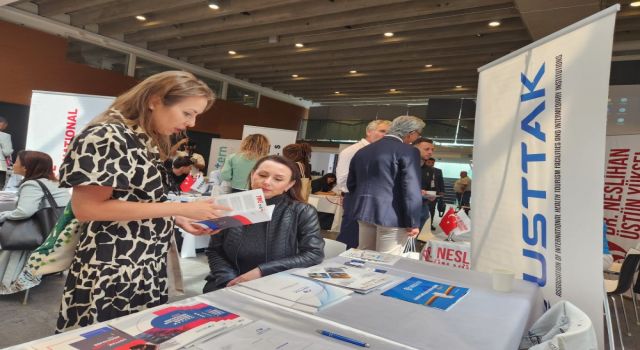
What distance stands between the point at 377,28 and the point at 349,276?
665cm

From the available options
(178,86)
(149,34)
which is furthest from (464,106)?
(178,86)

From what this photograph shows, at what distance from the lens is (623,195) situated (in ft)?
15.4

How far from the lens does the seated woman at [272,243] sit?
5.84 feet

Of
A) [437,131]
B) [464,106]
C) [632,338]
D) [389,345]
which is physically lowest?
[632,338]

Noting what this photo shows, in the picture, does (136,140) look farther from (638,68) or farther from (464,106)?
(464,106)

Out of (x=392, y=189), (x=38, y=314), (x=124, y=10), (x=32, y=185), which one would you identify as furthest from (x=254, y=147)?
(x=124, y=10)

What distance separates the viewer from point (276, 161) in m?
1.98

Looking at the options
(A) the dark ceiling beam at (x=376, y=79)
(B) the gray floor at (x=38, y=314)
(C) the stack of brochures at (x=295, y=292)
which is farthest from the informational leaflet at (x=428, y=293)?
(A) the dark ceiling beam at (x=376, y=79)

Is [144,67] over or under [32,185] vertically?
over

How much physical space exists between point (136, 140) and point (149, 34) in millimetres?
9363

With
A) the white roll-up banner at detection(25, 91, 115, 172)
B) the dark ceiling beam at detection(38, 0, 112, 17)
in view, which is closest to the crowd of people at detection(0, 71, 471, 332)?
the white roll-up banner at detection(25, 91, 115, 172)

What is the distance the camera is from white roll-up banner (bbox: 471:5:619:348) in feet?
4.94

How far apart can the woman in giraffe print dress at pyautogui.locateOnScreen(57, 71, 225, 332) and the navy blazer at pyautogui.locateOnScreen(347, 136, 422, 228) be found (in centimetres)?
188

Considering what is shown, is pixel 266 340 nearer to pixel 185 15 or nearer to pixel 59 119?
pixel 59 119
